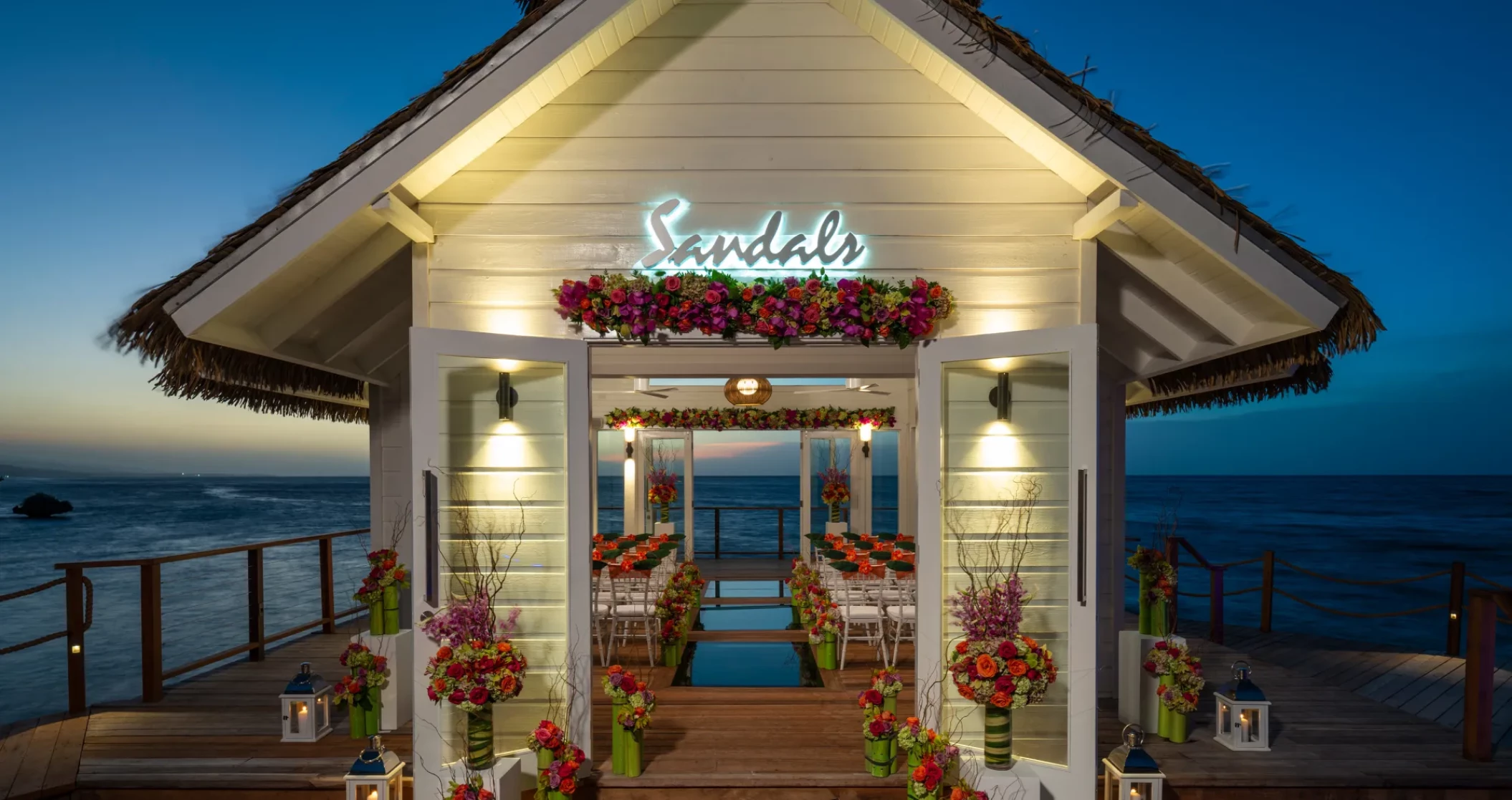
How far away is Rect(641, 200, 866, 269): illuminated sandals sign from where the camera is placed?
12.7 ft

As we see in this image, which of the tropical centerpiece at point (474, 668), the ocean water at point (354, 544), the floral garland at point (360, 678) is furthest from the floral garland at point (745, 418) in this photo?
the tropical centerpiece at point (474, 668)

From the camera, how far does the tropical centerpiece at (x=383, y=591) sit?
482 cm

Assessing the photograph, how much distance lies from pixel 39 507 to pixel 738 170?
136ft

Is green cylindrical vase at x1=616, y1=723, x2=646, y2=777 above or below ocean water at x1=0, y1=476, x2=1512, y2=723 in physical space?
above

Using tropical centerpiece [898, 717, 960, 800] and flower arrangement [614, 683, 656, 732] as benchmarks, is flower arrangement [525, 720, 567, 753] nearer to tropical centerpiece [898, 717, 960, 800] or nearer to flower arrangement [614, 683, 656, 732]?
flower arrangement [614, 683, 656, 732]

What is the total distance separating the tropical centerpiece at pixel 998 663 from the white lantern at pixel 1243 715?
5.07ft

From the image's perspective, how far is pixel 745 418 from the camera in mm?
12055

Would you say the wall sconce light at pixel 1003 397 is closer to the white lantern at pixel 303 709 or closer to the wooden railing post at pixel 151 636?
the white lantern at pixel 303 709

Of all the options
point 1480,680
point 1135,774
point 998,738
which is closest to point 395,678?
point 998,738

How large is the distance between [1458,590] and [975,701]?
4.97m

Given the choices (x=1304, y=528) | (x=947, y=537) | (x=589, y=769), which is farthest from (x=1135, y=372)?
(x=1304, y=528)

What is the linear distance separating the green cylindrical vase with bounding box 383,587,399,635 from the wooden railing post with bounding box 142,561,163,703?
183 centimetres

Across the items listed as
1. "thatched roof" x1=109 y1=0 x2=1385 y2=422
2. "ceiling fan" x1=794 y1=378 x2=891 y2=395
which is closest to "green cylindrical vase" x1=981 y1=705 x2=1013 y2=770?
"thatched roof" x1=109 y1=0 x2=1385 y2=422

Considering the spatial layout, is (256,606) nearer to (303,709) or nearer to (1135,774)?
(303,709)
